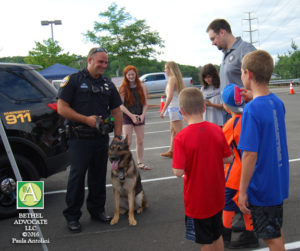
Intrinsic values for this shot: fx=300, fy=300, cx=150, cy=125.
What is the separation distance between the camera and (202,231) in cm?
226

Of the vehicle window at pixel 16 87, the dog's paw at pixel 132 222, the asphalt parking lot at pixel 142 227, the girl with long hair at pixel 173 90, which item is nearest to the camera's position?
the asphalt parking lot at pixel 142 227

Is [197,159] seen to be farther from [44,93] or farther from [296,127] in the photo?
[296,127]

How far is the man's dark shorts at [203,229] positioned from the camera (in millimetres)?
2254

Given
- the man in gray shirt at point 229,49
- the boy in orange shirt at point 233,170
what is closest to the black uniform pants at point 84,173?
the boy in orange shirt at point 233,170

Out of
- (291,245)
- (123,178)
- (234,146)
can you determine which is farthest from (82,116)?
(291,245)

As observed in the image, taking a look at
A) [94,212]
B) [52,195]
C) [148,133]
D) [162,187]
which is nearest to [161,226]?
[94,212]

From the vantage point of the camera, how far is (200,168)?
2209 millimetres

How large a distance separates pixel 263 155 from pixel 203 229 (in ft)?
2.36

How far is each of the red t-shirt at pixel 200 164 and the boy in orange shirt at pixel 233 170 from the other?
57 centimetres

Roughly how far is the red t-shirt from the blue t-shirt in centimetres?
24

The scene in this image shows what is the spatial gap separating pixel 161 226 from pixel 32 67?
2.86 meters

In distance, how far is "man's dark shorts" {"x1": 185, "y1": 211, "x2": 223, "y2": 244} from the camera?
2.25 meters

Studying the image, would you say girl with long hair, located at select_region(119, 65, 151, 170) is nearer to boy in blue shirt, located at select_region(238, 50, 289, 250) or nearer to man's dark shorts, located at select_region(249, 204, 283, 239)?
boy in blue shirt, located at select_region(238, 50, 289, 250)

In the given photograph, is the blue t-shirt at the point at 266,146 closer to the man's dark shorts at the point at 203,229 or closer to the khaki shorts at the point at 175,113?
the man's dark shorts at the point at 203,229
